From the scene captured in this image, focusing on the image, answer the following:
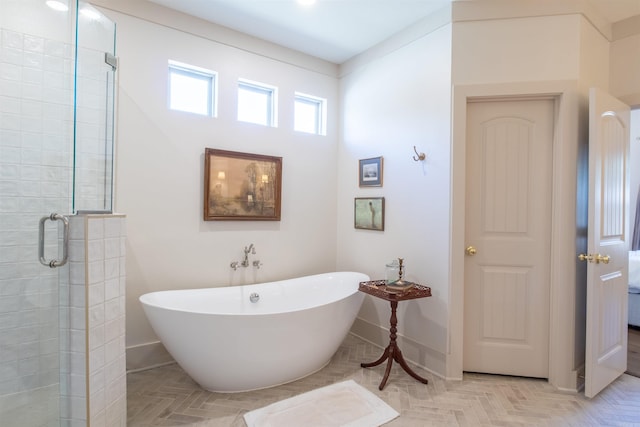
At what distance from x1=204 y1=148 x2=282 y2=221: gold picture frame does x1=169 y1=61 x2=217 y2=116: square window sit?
441 mm

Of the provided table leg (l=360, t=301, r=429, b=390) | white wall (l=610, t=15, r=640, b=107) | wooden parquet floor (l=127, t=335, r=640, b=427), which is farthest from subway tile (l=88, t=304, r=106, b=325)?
white wall (l=610, t=15, r=640, b=107)

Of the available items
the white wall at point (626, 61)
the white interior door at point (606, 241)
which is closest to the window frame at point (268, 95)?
the white interior door at point (606, 241)

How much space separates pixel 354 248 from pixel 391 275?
890 millimetres

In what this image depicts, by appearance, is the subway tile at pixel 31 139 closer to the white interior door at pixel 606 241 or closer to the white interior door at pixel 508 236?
the white interior door at pixel 508 236

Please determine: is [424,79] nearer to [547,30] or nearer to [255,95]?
[547,30]

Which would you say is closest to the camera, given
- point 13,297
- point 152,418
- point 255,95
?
point 13,297

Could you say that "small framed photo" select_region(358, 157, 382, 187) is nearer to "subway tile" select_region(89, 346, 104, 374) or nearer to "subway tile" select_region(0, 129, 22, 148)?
"subway tile" select_region(89, 346, 104, 374)

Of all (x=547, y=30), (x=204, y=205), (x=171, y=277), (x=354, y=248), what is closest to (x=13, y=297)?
(x=171, y=277)

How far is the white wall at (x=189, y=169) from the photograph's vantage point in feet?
8.54

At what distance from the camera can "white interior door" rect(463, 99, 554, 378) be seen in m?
2.48

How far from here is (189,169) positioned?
2852 millimetres

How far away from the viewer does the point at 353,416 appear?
6.75ft

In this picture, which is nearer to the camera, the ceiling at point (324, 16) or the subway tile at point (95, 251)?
the subway tile at point (95, 251)

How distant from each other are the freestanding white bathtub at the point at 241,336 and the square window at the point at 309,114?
195 centimetres
